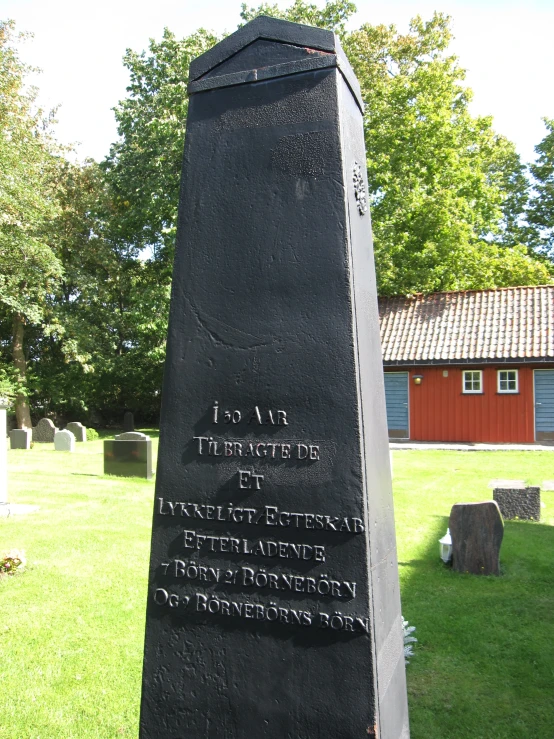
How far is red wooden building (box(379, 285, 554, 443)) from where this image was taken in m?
22.0

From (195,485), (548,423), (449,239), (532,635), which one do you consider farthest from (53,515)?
(449,239)

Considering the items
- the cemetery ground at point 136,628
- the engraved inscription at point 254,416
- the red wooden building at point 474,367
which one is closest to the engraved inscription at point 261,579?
the engraved inscription at point 254,416

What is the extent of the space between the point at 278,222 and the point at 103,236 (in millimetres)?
28376

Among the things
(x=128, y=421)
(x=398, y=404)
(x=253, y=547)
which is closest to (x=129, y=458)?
(x=253, y=547)

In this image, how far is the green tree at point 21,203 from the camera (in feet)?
70.9

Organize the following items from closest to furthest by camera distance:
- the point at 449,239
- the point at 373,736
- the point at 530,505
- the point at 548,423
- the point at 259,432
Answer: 1. the point at 373,736
2. the point at 259,432
3. the point at 530,505
4. the point at 548,423
5. the point at 449,239

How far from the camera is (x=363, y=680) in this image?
245 centimetres

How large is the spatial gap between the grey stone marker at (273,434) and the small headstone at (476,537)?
4.19 meters

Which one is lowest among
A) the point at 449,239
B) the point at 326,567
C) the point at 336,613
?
the point at 336,613

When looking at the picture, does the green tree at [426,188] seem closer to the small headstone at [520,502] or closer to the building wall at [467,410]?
the building wall at [467,410]

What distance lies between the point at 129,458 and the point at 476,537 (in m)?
8.69

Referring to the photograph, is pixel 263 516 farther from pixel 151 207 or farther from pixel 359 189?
pixel 151 207

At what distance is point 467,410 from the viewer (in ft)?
75.2

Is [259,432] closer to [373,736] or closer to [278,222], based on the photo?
[278,222]
